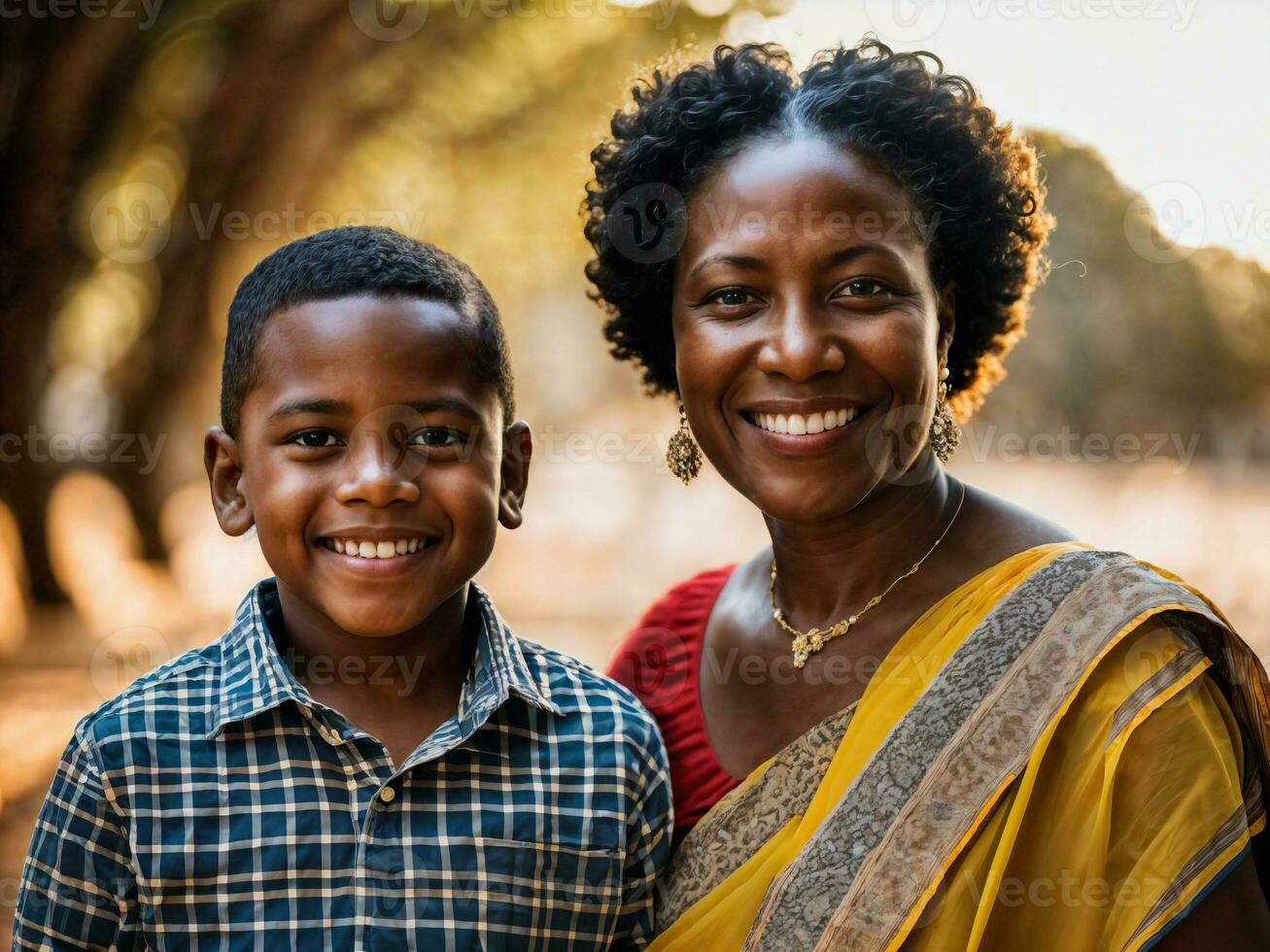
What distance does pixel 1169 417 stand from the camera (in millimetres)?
6711

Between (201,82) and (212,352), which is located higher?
(201,82)

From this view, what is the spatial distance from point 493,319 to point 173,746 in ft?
2.67

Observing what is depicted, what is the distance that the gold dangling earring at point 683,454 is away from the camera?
2.46 m

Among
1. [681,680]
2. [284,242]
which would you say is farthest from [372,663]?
[284,242]

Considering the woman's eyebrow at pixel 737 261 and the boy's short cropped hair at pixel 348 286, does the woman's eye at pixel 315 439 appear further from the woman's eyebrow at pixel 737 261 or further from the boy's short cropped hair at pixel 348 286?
the woman's eyebrow at pixel 737 261

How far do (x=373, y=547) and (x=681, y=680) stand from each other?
76 centimetres

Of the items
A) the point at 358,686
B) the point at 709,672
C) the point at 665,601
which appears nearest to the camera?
the point at 358,686

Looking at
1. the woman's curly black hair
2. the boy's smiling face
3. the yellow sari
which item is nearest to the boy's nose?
the boy's smiling face

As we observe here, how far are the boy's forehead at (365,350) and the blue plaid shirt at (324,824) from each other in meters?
0.39

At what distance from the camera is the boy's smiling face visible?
5.99 ft

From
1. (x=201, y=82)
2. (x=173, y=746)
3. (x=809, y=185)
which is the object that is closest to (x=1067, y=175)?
(x=201, y=82)

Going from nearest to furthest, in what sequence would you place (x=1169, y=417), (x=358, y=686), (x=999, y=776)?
(x=999, y=776), (x=358, y=686), (x=1169, y=417)

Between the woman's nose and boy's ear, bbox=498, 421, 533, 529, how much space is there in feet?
1.40

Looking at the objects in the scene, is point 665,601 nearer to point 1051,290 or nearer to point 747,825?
point 747,825
